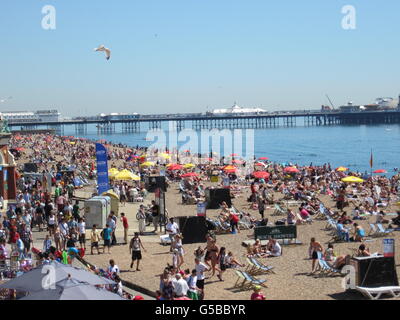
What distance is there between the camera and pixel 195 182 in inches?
1040

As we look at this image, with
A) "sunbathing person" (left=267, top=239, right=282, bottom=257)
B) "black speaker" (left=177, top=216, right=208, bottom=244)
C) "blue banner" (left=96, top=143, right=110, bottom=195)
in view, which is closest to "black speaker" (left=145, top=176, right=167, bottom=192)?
"blue banner" (left=96, top=143, right=110, bottom=195)

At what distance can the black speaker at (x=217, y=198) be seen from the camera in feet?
66.7

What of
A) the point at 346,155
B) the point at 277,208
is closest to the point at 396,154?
the point at 346,155

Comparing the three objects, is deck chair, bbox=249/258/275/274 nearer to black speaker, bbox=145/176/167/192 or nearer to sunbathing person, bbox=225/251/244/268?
sunbathing person, bbox=225/251/244/268

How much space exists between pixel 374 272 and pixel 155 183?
54.1ft

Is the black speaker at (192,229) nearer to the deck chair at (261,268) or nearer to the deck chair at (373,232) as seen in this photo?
the deck chair at (261,268)

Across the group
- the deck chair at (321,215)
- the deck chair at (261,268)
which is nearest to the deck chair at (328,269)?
the deck chair at (261,268)

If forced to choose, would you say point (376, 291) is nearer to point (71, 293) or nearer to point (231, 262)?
point (231, 262)

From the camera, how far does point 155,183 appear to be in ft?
83.6

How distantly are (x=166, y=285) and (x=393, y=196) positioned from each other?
1641 cm

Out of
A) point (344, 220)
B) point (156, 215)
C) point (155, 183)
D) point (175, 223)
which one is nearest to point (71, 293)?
point (175, 223)

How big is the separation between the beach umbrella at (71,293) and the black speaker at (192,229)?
6.96m

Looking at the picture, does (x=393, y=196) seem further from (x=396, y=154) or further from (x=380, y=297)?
(x=396, y=154)
